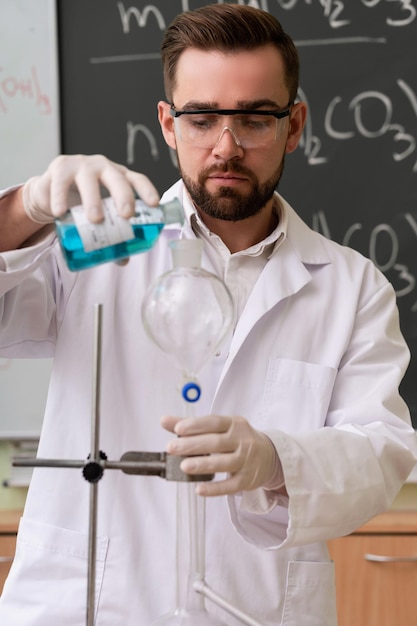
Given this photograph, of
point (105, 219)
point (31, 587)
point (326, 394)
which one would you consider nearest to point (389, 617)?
point (326, 394)

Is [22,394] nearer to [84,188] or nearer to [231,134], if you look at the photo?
[231,134]

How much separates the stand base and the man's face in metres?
0.72

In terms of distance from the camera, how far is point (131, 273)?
1.57 metres

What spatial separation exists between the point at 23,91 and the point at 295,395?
138 cm

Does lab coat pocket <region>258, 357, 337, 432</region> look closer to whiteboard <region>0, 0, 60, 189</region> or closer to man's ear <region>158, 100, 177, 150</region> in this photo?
man's ear <region>158, 100, 177, 150</region>

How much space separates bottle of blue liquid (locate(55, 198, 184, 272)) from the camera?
38.5 inches

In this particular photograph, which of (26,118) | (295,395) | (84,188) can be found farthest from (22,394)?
(84,188)

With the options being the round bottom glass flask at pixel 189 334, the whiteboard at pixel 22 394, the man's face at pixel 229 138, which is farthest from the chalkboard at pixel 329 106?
the round bottom glass flask at pixel 189 334

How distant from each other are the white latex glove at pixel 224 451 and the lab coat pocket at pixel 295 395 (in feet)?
1.13

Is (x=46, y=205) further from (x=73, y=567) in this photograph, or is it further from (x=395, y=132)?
(x=395, y=132)

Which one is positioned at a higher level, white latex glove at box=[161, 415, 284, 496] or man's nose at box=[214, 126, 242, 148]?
man's nose at box=[214, 126, 242, 148]

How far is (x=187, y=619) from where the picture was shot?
975 millimetres

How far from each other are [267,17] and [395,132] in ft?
2.87

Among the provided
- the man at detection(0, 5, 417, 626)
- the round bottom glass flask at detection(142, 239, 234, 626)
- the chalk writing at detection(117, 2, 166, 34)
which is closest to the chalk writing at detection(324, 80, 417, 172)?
the chalk writing at detection(117, 2, 166, 34)
